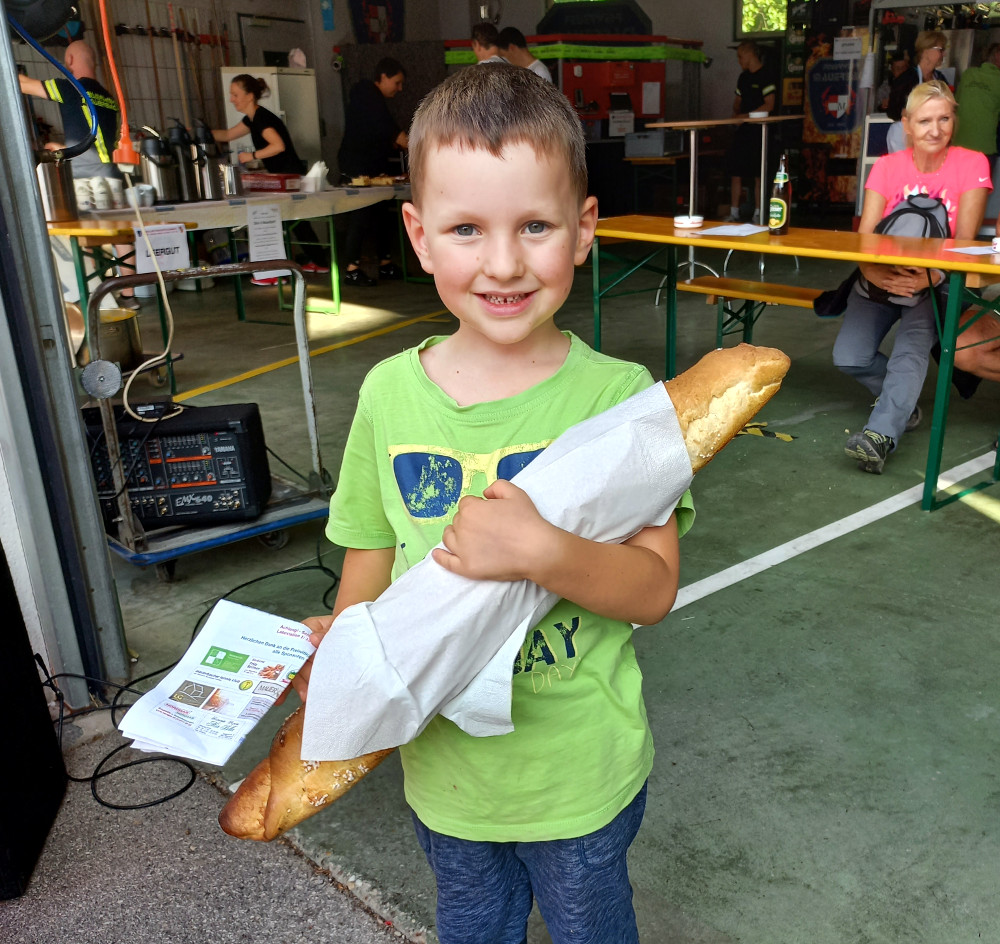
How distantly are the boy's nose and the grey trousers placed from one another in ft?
11.0

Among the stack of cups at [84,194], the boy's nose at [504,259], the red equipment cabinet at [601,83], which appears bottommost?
the stack of cups at [84,194]

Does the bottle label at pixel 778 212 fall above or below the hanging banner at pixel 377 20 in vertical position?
below

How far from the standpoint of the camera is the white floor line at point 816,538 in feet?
9.91

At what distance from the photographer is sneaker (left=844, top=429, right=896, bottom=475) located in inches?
153

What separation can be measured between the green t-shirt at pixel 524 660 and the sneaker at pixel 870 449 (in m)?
3.03

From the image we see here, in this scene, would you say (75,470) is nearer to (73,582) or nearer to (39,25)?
(73,582)

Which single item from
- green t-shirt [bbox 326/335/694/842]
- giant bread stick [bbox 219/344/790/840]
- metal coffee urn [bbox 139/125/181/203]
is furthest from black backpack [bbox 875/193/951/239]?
metal coffee urn [bbox 139/125/181/203]

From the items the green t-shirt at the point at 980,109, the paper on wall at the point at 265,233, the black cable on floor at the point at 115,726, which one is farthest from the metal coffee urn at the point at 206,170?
the green t-shirt at the point at 980,109

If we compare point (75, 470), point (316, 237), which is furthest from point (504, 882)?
point (316, 237)

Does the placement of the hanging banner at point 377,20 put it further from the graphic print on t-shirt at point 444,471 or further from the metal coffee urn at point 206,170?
the graphic print on t-shirt at point 444,471

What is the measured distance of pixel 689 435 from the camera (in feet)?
3.62

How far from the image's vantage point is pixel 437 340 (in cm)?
126

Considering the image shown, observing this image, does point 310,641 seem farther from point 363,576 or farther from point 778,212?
point 778,212

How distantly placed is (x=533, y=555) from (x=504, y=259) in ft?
1.05
